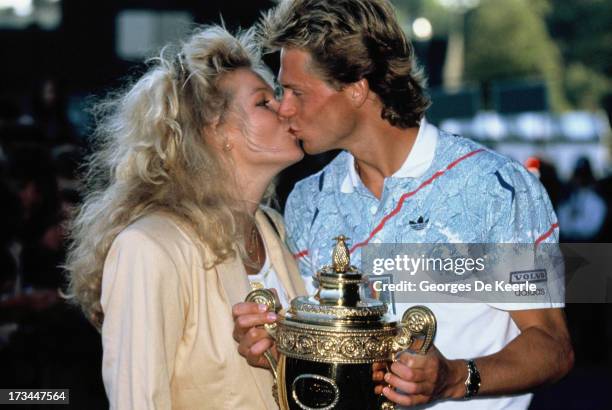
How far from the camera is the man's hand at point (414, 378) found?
2326mm

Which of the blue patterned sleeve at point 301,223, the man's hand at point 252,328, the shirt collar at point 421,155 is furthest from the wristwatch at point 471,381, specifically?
the blue patterned sleeve at point 301,223

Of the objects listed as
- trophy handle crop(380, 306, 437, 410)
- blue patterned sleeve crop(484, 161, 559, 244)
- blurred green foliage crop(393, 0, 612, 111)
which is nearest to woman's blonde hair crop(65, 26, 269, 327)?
trophy handle crop(380, 306, 437, 410)

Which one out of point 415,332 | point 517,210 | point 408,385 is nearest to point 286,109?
point 517,210

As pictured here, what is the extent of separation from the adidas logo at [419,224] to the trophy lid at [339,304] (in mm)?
525

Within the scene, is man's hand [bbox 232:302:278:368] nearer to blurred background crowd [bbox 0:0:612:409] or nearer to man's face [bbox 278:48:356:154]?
man's face [bbox 278:48:356:154]

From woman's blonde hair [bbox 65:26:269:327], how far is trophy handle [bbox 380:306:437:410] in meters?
0.65

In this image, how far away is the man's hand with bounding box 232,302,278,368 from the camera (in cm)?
252

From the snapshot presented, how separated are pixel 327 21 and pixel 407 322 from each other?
1.17m

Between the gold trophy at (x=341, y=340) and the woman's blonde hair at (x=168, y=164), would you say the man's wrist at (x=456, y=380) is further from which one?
the woman's blonde hair at (x=168, y=164)

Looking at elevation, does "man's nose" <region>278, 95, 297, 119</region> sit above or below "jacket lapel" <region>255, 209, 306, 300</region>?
above

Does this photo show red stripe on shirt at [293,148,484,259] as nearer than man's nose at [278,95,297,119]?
Yes

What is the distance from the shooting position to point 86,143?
594 centimetres

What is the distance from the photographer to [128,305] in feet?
8.56

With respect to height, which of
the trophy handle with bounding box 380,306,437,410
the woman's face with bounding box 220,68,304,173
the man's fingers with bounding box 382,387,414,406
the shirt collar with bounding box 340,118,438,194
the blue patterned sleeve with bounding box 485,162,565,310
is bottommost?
the man's fingers with bounding box 382,387,414,406
